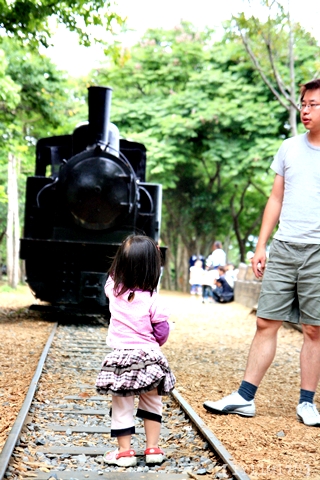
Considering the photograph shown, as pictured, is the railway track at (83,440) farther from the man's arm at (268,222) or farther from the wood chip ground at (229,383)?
the man's arm at (268,222)

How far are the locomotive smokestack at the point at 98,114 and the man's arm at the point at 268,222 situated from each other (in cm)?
551

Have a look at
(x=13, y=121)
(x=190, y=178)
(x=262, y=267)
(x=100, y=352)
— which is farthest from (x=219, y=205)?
(x=262, y=267)

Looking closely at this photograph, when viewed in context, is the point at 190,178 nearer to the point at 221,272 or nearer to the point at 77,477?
the point at 221,272


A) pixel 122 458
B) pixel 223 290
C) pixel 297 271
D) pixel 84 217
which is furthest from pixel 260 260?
pixel 223 290

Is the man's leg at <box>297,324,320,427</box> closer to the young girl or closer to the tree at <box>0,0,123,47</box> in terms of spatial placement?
the young girl

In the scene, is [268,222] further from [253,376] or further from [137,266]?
[137,266]

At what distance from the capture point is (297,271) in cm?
480

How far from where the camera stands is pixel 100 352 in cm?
802

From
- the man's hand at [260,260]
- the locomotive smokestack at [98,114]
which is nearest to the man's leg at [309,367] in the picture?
the man's hand at [260,260]

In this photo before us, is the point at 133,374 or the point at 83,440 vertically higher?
the point at 133,374

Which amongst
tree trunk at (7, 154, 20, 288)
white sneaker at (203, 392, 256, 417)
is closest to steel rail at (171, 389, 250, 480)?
Result: white sneaker at (203, 392, 256, 417)

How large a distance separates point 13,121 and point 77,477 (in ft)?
36.3

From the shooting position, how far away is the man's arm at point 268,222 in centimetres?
493

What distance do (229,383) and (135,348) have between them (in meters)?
2.83
